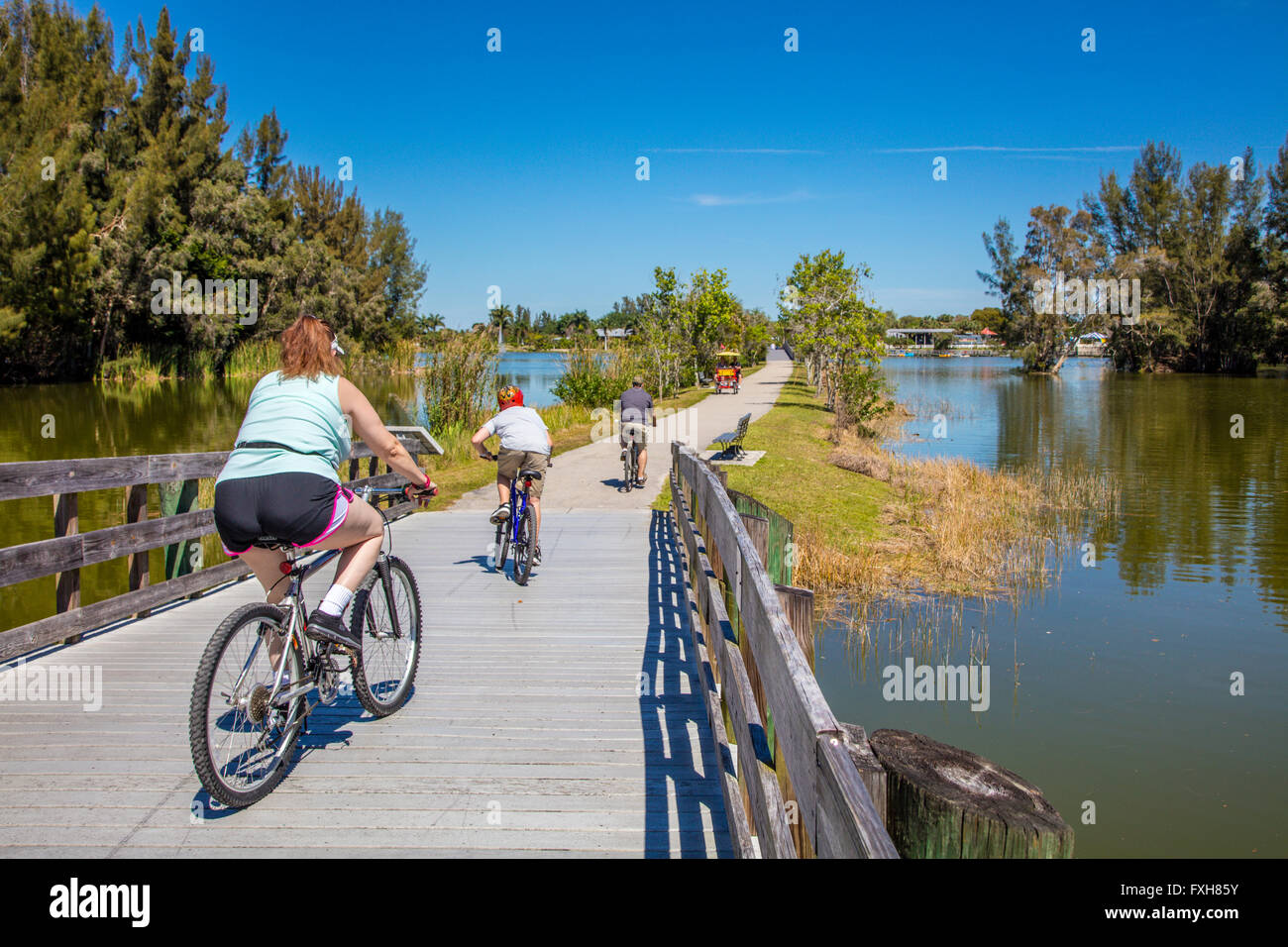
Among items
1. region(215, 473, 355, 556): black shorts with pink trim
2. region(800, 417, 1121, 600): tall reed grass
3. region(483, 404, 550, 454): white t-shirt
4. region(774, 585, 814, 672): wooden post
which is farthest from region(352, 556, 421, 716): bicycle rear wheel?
region(800, 417, 1121, 600): tall reed grass

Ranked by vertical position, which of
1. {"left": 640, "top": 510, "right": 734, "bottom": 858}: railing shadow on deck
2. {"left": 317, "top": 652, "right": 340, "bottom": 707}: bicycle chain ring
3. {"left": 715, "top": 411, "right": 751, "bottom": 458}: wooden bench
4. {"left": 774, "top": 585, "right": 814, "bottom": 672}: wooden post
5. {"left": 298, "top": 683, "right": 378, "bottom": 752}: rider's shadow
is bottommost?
{"left": 640, "top": 510, "right": 734, "bottom": 858}: railing shadow on deck

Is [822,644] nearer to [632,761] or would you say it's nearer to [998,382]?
[632,761]

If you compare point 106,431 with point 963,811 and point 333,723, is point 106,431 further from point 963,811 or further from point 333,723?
point 963,811

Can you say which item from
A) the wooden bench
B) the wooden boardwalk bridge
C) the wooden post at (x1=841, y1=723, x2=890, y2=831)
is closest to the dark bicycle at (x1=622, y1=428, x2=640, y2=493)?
the wooden bench

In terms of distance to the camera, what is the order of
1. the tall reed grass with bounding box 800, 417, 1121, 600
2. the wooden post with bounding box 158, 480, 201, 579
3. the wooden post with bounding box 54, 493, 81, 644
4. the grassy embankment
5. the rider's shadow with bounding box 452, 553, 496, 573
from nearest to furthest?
the wooden post with bounding box 54, 493, 81, 644 → the wooden post with bounding box 158, 480, 201, 579 → the rider's shadow with bounding box 452, 553, 496, 573 → the tall reed grass with bounding box 800, 417, 1121, 600 → the grassy embankment

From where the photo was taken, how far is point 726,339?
6003cm

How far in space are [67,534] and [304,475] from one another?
11.0 ft

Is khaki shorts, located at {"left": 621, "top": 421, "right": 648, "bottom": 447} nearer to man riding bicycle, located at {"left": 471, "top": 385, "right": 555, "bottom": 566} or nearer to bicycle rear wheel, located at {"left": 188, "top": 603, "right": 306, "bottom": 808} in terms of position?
man riding bicycle, located at {"left": 471, "top": 385, "right": 555, "bottom": 566}

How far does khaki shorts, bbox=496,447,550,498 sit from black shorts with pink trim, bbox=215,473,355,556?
4596 mm

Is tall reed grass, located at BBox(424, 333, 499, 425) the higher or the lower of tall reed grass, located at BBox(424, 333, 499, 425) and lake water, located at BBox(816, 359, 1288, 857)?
the higher

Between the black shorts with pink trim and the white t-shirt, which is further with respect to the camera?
the white t-shirt

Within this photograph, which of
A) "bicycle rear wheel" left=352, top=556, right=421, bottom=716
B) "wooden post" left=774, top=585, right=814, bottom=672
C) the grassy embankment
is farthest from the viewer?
the grassy embankment

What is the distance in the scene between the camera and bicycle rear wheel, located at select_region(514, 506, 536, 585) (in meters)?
8.18

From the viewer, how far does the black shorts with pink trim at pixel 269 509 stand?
12.3 ft
